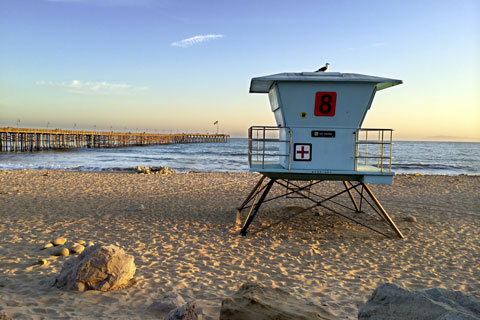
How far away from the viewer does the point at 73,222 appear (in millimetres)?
9797

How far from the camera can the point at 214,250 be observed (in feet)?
24.8

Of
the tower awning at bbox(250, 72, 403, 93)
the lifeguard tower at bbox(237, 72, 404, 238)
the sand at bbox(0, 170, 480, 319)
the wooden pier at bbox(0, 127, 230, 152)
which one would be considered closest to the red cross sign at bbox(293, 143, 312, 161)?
the lifeguard tower at bbox(237, 72, 404, 238)

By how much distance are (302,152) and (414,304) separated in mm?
5745

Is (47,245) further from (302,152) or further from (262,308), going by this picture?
(302,152)

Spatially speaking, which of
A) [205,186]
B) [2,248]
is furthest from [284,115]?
[205,186]

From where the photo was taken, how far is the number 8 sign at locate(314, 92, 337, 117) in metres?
8.27

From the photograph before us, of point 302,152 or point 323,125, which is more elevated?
point 323,125

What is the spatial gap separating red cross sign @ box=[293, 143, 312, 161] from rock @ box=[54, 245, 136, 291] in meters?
4.76

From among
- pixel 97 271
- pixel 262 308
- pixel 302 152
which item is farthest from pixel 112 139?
pixel 262 308

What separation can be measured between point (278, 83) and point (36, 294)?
6492 mm

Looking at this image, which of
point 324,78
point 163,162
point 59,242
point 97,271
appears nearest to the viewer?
point 97,271

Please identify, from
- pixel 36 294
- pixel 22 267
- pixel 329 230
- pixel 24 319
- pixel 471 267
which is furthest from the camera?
pixel 329 230

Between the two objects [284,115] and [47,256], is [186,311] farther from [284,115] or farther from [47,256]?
[284,115]

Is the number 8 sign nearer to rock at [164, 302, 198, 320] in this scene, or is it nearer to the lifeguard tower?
the lifeguard tower
